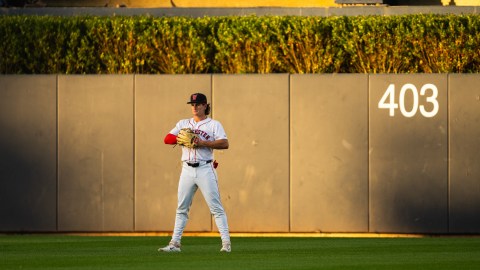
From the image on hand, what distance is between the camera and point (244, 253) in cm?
1642

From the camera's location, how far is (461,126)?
20.5 m

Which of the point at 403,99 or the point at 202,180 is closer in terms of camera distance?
the point at 202,180

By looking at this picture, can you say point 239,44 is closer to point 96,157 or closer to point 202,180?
point 96,157

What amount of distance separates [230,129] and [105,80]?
2.11 metres

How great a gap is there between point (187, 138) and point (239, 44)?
616 centimetres

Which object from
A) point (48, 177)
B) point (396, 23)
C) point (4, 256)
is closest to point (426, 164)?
point (396, 23)

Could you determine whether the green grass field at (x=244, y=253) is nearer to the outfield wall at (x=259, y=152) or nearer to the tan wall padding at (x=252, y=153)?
the outfield wall at (x=259, y=152)

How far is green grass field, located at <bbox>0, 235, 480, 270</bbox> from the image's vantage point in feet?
48.4

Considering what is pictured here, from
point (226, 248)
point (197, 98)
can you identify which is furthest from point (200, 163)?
point (226, 248)

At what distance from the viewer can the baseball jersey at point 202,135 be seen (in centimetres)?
1594

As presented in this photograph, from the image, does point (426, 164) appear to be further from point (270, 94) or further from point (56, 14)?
point (56, 14)

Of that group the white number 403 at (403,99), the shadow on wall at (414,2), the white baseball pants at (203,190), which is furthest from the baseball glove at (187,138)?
the shadow on wall at (414,2)

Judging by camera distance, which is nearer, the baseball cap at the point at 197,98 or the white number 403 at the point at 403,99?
the baseball cap at the point at 197,98

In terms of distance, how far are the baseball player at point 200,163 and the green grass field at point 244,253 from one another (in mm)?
542
